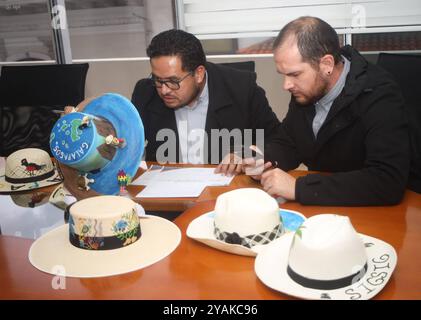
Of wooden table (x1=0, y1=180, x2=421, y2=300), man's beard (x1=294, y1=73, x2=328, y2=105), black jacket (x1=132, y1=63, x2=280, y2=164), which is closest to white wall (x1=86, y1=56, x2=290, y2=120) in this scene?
black jacket (x1=132, y1=63, x2=280, y2=164)

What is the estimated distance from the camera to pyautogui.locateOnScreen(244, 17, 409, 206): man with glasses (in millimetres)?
1282

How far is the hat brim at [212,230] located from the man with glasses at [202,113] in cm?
83

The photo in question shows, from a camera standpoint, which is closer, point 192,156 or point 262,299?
point 262,299

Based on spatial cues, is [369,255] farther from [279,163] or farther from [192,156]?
[192,156]

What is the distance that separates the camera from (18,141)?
2443 mm

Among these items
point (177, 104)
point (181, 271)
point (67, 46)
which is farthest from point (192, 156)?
point (67, 46)

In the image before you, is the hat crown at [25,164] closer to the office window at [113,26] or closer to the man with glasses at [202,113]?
the man with glasses at [202,113]

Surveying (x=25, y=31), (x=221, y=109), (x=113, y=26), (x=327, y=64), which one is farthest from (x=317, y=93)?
(x=25, y=31)

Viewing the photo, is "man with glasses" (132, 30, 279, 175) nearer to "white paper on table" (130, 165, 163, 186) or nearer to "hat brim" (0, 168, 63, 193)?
"white paper on table" (130, 165, 163, 186)

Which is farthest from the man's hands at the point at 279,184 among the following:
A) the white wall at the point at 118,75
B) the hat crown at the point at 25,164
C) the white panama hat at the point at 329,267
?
the white wall at the point at 118,75

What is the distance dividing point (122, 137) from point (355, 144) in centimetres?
83

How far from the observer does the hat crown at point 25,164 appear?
162 cm

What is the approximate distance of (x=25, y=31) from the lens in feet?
12.7

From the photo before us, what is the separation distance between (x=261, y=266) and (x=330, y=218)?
7.2 inches
